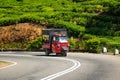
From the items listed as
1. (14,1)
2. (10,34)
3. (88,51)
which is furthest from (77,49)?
(14,1)

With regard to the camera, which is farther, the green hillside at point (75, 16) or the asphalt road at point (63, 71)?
the green hillside at point (75, 16)

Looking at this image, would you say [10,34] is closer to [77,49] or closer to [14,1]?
[77,49]

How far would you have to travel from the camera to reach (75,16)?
223 feet

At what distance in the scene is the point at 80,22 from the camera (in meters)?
65.6

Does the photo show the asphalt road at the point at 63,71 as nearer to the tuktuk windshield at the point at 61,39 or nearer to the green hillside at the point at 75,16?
the tuktuk windshield at the point at 61,39

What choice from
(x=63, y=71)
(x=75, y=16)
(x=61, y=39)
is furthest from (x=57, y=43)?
(x=75, y=16)

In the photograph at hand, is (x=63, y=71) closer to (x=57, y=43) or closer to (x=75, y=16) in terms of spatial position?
(x=57, y=43)

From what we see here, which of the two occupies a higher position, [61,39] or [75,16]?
[75,16]

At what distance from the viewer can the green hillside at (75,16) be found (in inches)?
2380

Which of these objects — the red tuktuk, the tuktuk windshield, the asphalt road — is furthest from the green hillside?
the asphalt road

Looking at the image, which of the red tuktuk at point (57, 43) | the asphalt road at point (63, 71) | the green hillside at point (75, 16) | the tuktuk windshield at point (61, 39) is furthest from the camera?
the green hillside at point (75, 16)

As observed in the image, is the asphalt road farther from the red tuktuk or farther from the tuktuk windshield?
the tuktuk windshield

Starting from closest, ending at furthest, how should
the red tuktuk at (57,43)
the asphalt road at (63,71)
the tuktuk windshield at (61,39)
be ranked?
1. the asphalt road at (63,71)
2. the red tuktuk at (57,43)
3. the tuktuk windshield at (61,39)

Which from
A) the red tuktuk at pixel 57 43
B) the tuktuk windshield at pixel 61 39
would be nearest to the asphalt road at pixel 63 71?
the red tuktuk at pixel 57 43
